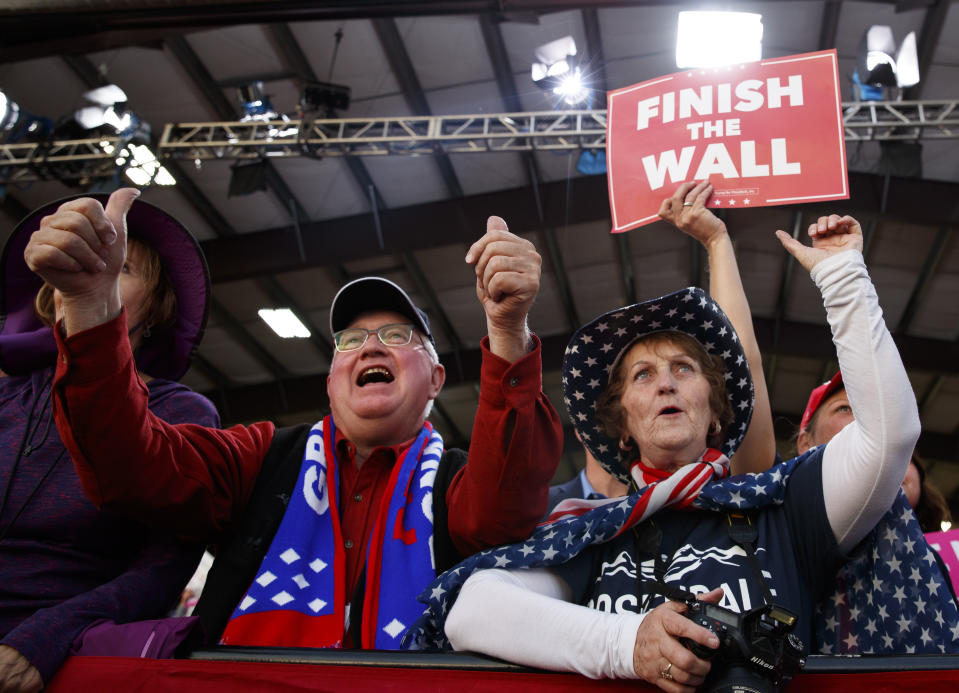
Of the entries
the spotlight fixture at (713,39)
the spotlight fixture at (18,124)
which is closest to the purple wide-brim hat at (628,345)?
the spotlight fixture at (713,39)

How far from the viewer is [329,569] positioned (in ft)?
4.76

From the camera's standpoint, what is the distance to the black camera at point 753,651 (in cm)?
88

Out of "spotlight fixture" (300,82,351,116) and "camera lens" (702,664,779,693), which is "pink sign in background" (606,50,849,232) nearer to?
"camera lens" (702,664,779,693)

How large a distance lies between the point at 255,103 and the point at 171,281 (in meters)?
5.46

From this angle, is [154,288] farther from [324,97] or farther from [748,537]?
[324,97]

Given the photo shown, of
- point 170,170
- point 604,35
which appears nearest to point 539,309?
point 604,35

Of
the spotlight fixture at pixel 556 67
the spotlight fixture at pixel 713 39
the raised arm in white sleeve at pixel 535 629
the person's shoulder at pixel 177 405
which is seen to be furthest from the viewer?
the spotlight fixture at pixel 556 67

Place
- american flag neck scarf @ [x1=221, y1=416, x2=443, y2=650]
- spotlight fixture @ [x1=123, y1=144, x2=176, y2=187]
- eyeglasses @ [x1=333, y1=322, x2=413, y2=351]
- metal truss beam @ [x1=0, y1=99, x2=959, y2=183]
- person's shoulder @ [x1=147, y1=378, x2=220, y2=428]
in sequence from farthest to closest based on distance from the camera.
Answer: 1. spotlight fixture @ [x1=123, y1=144, x2=176, y2=187]
2. metal truss beam @ [x1=0, y1=99, x2=959, y2=183]
3. eyeglasses @ [x1=333, y1=322, x2=413, y2=351]
4. person's shoulder @ [x1=147, y1=378, x2=220, y2=428]
5. american flag neck scarf @ [x1=221, y1=416, x2=443, y2=650]

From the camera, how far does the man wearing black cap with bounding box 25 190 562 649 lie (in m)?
1.22

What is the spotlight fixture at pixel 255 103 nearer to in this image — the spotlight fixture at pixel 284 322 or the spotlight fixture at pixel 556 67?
the spotlight fixture at pixel 556 67

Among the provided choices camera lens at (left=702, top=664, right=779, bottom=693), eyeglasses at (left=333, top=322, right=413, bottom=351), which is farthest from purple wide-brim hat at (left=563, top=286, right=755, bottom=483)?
camera lens at (left=702, top=664, right=779, bottom=693)

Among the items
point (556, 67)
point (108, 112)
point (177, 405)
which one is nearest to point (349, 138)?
point (556, 67)

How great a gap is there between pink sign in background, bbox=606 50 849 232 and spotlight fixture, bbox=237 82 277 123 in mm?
5284

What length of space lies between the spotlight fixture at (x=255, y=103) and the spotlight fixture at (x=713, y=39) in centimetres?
375
